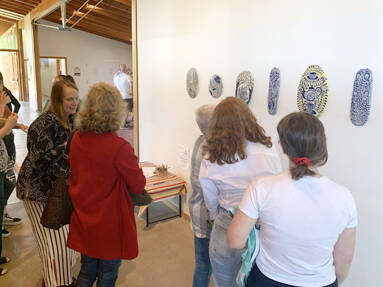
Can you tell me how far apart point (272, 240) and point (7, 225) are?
114 inches

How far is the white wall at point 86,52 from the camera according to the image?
9.91 metres

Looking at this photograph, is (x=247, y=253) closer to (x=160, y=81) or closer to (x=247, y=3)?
(x=247, y=3)

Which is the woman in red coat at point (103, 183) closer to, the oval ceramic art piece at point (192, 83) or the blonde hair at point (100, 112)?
the blonde hair at point (100, 112)

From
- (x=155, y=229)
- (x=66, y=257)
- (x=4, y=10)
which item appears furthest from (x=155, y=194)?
(x=4, y=10)

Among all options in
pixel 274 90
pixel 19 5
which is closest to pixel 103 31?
pixel 19 5

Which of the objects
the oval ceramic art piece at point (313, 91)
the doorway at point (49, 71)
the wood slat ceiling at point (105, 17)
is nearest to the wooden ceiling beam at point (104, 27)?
the wood slat ceiling at point (105, 17)

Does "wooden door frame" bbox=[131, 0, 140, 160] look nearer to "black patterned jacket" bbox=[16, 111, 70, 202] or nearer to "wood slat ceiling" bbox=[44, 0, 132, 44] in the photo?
"wood slat ceiling" bbox=[44, 0, 132, 44]

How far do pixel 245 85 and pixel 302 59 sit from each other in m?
0.49

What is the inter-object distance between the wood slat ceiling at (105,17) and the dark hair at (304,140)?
4.32 metres

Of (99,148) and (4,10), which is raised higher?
(4,10)

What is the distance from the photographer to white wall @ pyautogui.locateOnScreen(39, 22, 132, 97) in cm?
991

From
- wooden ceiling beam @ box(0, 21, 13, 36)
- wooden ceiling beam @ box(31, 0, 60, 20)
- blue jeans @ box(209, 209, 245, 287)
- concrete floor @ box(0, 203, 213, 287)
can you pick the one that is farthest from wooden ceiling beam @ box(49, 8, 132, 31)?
wooden ceiling beam @ box(0, 21, 13, 36)

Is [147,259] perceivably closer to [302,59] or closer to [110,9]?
[302,59]

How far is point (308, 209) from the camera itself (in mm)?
970
